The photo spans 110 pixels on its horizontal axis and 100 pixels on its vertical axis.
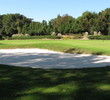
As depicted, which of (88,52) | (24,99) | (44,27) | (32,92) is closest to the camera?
(24,99)

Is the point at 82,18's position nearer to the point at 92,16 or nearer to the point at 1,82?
the point at 92,16

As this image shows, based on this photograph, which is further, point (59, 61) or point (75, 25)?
point (75, 25)

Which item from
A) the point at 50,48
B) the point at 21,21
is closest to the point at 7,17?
the point at 21,21

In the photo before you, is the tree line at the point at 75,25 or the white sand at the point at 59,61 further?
the tree line at the point at 75,25

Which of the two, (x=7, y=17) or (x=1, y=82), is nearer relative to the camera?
(x=1, y=82)

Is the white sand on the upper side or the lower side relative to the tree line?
lower

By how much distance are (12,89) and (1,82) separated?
0.86 m

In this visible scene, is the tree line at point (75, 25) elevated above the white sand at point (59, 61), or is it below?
above

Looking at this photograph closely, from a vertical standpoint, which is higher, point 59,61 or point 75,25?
point 75,25

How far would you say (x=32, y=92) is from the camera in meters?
4.55

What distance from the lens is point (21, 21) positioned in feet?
359

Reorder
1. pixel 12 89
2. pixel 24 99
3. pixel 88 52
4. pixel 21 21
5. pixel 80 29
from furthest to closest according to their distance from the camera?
pixel 21 21
pixel 80 29
pixel 88 52
pixel 12 89
pixel 24 99

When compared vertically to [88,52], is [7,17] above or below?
above

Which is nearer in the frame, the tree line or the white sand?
the white sand
